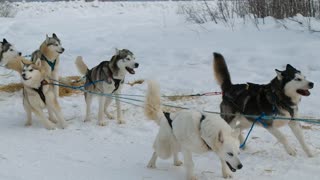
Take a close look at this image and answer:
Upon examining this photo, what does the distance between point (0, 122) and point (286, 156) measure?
3493 mm

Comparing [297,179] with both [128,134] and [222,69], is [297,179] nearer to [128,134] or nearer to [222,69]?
[222,69]

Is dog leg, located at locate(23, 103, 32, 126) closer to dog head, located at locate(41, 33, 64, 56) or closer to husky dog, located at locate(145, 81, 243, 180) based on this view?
dog head, located at locate(41, 33, 64, 56)

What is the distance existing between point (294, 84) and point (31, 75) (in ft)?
9.87

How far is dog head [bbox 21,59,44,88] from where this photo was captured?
517 centimetres

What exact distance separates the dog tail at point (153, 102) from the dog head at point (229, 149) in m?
0.91

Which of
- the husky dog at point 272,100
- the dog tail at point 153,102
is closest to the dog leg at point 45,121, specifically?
the dog tail at point 153,102

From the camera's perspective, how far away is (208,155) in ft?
13.6

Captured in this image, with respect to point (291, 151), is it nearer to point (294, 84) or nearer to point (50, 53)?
point (294, 84)

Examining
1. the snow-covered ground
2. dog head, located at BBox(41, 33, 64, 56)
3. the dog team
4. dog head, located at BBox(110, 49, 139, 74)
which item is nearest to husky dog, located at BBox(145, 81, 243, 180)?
the dog team

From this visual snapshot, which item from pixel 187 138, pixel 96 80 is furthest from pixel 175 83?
pixel 187 138

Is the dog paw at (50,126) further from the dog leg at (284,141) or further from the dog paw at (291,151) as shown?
the dog paw at (291,151)

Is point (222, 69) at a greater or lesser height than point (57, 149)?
greater

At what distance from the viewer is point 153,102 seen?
3906 mm

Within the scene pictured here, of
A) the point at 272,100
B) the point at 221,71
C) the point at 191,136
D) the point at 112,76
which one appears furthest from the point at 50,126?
the point at 272,100
